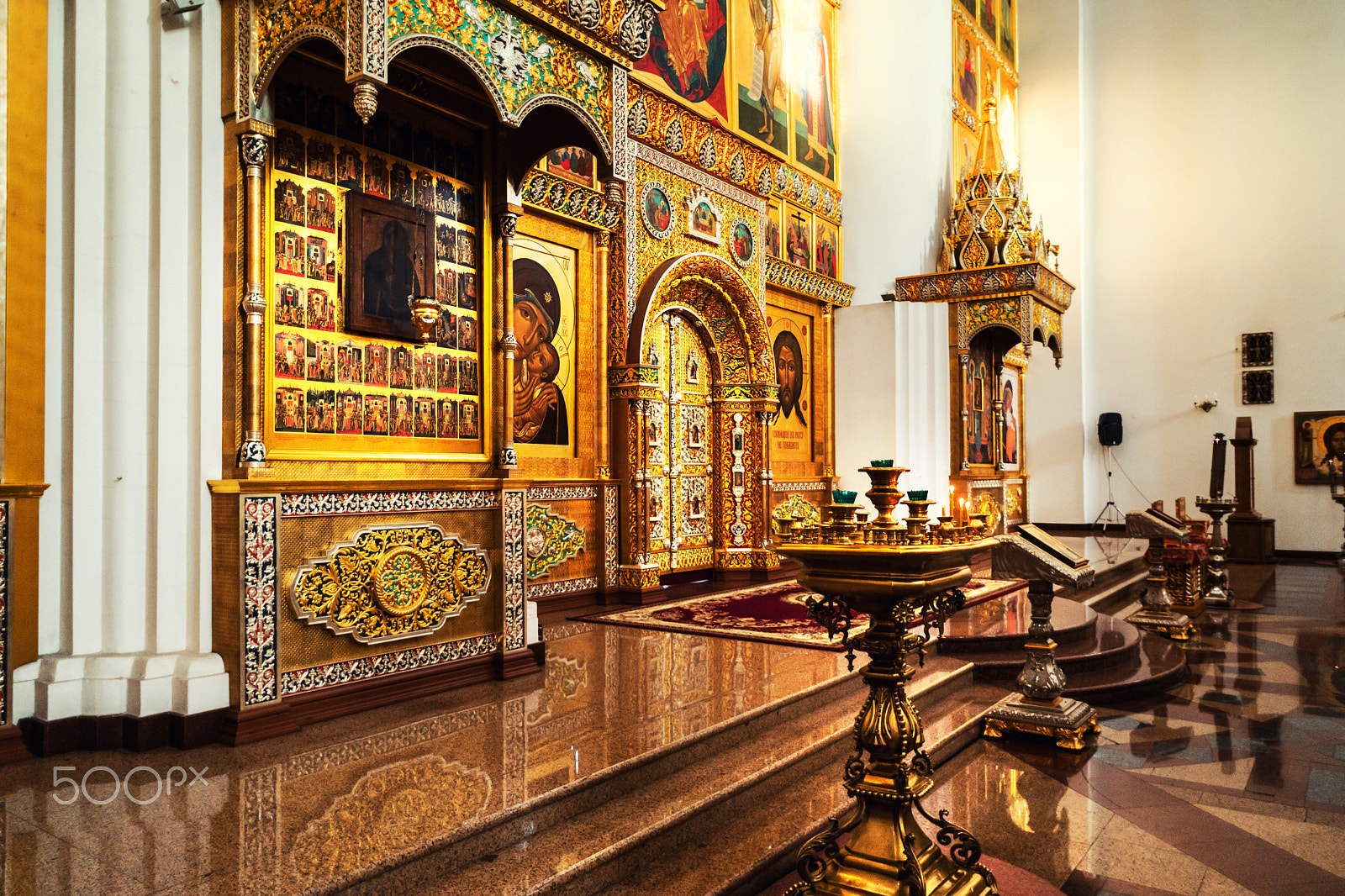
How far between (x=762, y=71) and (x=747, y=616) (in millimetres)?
6995

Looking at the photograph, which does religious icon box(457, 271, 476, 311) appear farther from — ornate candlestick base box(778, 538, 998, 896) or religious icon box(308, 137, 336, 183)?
ornate candlestick base box(778, 538, 998, 896)

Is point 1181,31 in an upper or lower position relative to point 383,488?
upper

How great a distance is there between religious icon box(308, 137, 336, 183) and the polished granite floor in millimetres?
2789

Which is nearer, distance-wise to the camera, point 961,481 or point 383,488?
point 383,488

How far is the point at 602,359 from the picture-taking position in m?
8.64

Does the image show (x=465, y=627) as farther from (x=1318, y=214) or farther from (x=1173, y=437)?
(x=1318, y=214)

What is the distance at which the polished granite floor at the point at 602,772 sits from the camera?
287 cm

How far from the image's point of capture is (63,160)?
4074mm

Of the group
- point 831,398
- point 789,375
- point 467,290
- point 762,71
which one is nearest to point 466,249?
point 467,290

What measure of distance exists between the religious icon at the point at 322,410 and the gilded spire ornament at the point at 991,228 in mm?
9930

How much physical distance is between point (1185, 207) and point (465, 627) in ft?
58.6

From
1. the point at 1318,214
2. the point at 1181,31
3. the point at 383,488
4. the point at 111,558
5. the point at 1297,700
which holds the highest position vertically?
the point at 1181,31

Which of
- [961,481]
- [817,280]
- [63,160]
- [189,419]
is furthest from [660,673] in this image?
[961,481]

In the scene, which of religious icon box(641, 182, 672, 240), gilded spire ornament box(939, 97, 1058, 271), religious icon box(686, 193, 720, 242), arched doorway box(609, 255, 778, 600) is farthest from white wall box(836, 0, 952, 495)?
religious icon box(641, 182, 672, 240)
